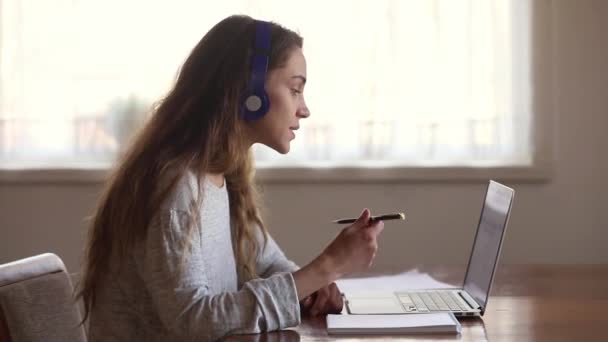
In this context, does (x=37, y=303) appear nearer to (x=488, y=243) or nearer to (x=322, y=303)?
(x=322, y=303)

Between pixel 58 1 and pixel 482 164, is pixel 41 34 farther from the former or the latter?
pixel 482 164

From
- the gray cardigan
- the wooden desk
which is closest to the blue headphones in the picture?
the gray cardigan

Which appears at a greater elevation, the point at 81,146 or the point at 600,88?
the point at 600,88

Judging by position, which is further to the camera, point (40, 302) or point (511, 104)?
point (511, 104)

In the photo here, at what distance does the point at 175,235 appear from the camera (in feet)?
4.61

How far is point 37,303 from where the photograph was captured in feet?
4.75

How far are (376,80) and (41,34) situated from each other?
1.28m

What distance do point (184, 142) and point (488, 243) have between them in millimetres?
617

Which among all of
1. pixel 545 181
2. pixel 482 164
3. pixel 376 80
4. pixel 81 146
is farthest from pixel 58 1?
pixel 545 181

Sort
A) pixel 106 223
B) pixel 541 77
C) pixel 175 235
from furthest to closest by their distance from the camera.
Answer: pixel 541 77
pixel 106 223
pixel 175 235

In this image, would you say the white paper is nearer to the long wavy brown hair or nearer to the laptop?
the laptop

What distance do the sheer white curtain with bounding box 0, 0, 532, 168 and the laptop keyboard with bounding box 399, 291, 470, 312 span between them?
1.58 metres

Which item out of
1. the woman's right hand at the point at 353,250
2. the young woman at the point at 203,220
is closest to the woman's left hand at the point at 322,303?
the young woman at the point at 203,220

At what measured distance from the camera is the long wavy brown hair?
1.48m
